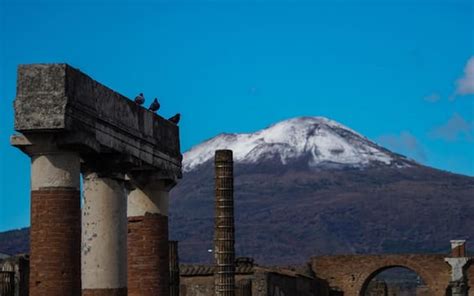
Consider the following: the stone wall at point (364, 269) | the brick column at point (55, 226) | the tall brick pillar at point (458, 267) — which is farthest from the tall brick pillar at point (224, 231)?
the stone wall at point (364, 269)

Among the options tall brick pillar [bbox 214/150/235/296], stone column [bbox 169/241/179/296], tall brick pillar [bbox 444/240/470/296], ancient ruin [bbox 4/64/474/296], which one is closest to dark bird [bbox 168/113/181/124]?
ancient ruin [bbox 4/64/474/296]

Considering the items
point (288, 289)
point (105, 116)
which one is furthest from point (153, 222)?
point (288, 289)

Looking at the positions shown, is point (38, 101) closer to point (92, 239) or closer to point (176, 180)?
point (92, 239)

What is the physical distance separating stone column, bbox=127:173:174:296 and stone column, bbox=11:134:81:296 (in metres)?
3.16

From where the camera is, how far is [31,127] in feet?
59.3

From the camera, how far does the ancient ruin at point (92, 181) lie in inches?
715

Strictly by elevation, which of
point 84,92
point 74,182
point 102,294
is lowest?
point 102,294

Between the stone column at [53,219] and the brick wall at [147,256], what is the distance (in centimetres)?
316

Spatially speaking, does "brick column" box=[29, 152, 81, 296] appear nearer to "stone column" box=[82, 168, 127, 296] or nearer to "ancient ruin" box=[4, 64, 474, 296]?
"ancient ruin" box=[4, 64, 474, 296]

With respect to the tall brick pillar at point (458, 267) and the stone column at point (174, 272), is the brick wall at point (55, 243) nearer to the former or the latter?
the stone column at point (174, 272)

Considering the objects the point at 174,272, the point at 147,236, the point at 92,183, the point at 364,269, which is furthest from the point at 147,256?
the point at 364,269

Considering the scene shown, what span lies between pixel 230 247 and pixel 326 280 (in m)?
38.1

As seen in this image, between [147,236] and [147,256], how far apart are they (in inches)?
13.3

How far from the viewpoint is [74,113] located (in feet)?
60.4
